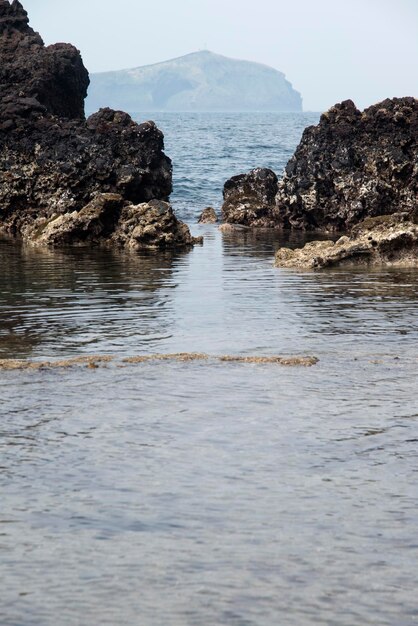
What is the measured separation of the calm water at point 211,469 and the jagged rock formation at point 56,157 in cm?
1538

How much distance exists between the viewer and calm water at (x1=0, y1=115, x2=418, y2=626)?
7.08 m

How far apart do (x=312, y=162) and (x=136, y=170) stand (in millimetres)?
6481

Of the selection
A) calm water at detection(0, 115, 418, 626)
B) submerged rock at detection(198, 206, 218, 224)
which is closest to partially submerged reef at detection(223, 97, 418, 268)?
submerged rock at detection(198, 206, 218, 224)

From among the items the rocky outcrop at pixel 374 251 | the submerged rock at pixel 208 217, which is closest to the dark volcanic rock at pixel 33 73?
the submerged rock at pixel 208 217

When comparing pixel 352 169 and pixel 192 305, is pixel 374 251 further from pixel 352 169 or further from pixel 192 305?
pixel 352 169

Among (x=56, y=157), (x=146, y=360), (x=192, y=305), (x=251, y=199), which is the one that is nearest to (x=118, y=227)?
(x=56, y=157)

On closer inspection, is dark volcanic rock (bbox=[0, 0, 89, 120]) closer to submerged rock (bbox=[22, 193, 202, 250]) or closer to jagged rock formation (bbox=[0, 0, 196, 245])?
jagged rock formation (bbox=[0, 0, 196, 245])

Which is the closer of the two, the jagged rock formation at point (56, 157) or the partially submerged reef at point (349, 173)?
the jagged rock formation at point (56, 157)

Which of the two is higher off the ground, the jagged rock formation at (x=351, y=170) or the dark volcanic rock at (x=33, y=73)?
the dark volcanic rock at (x=33, y=73)

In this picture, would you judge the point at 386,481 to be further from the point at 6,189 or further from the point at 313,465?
the point at 6,189

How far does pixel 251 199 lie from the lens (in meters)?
39.1

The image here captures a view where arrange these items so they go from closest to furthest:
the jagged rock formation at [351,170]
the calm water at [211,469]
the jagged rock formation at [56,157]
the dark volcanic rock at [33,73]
Result: 1. the calm water at [211,469]
2. the jagged rock formation at [56,157]
3. the jagged rock formation at [351,170]
4. the dark volcanic rock at [33,73]

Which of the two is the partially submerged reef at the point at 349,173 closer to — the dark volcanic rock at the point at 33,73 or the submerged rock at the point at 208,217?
the submerged rock at the point at 208,217

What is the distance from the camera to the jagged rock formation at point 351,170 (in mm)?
34969
